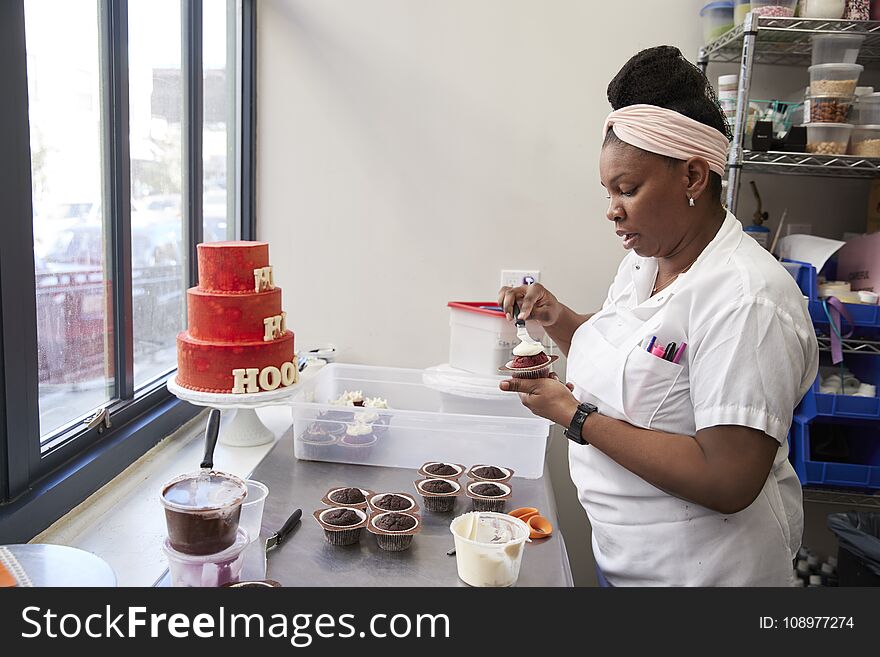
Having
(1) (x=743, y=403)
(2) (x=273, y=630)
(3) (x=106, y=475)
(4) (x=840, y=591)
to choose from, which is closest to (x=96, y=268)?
(3) (x=106, y=475)

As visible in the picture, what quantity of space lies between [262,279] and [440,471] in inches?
24.3

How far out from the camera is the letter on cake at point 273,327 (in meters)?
1.77

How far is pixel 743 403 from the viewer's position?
1.22 metres

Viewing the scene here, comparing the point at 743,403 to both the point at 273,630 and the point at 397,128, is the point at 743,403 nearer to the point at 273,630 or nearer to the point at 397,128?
the point at 273,630

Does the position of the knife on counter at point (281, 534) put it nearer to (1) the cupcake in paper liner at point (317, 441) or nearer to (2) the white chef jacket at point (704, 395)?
(1) the cupcake in paper liner at point (317, 441)

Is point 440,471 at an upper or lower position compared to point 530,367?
lower

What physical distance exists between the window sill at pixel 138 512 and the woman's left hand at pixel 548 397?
2.44 ft

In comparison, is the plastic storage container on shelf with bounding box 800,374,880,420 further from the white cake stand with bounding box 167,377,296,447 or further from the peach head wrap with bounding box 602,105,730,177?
the white cake stand with bounding box 167,377,296,447

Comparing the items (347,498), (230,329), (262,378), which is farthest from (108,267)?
(347,498)

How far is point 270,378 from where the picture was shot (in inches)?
69.5

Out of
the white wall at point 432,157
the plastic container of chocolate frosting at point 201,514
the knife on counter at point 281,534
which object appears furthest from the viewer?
the white wall at point 432,157

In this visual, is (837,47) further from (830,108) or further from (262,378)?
(262,378)

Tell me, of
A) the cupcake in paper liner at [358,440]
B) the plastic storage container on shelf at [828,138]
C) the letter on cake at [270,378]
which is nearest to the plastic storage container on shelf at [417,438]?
the cupcake in paper liner at [358,440]

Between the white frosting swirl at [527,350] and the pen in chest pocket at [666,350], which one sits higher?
the pen in chest pocket at [666,350]
